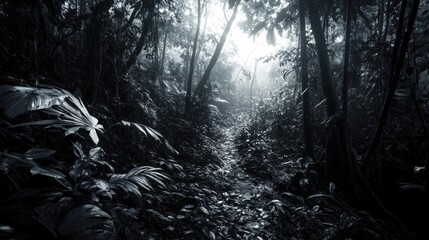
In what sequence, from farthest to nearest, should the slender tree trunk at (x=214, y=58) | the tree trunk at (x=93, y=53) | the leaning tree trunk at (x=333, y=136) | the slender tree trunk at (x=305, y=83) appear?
1. the slender tree trunk at (x=214, y=58)
2. the slender tree trunk at (x=305, y=83)
3. the leaning tree trunk at (x=333, y=136)
4. the tree trunk at (x=93, y=53)

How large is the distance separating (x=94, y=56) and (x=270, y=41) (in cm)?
388

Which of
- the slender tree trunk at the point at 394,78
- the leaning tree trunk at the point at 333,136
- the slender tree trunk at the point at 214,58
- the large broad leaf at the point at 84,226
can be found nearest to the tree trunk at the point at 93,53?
the large broad leaf at the point at 84,226

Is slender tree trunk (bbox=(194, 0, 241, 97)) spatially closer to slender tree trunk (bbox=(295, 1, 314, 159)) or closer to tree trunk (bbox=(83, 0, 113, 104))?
slender tree trunk (bbox=(295, 1, 314, 159))

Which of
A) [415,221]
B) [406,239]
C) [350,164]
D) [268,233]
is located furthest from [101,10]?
[415,221]

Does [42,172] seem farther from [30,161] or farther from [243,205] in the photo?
[243,205]

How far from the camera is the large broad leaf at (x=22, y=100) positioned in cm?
126

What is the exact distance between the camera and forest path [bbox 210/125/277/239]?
9.82 ft

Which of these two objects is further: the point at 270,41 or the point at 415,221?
the point at 270,41

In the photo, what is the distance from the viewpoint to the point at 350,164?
3.76 meters

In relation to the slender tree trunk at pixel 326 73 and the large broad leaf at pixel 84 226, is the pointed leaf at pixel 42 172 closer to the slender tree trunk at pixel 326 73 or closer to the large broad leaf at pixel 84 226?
the large broad leaf at pixel 84 226

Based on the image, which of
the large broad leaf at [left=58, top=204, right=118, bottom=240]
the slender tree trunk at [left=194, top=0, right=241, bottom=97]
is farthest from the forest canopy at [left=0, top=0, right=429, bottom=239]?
the slender tree trunk at [left=194, top=0, right=241, bottom=97]

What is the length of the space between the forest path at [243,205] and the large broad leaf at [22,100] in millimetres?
2220

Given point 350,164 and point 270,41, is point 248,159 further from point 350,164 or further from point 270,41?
point 270,41

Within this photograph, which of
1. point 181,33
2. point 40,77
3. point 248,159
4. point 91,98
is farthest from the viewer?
point 181,33
